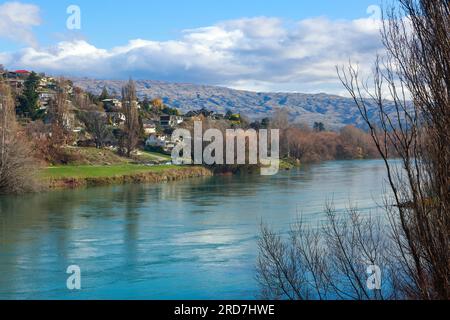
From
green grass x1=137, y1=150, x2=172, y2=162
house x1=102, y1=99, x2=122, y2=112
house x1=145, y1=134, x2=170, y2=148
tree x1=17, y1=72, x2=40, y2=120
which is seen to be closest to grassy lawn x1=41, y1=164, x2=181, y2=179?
green grass x1=137, y1=150, x2=172, y2=162

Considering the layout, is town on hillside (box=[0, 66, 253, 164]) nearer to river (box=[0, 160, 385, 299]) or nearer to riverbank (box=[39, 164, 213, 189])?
riverbank (box=[39, 164, 213, 189])

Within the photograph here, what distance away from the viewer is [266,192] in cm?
2975

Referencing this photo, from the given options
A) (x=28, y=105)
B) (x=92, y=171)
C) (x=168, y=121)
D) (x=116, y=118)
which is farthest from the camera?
(x=168, y=121)

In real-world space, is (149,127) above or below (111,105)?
below

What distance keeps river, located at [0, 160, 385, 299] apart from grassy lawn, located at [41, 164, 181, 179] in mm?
5238

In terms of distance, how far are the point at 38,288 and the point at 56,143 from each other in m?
34.4

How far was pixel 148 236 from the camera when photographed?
1725cm

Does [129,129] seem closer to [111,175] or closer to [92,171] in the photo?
[92,171]

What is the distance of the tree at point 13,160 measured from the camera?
30484 mm

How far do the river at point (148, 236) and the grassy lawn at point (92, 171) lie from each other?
5.24 meters

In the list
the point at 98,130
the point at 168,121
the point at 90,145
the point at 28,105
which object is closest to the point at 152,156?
the point at 98,130

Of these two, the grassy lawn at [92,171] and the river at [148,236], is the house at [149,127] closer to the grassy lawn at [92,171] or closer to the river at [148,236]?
the grassy lawn at [92,171]

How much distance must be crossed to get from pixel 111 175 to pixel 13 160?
8.35m

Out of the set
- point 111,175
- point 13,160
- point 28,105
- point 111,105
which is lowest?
point 111,175
